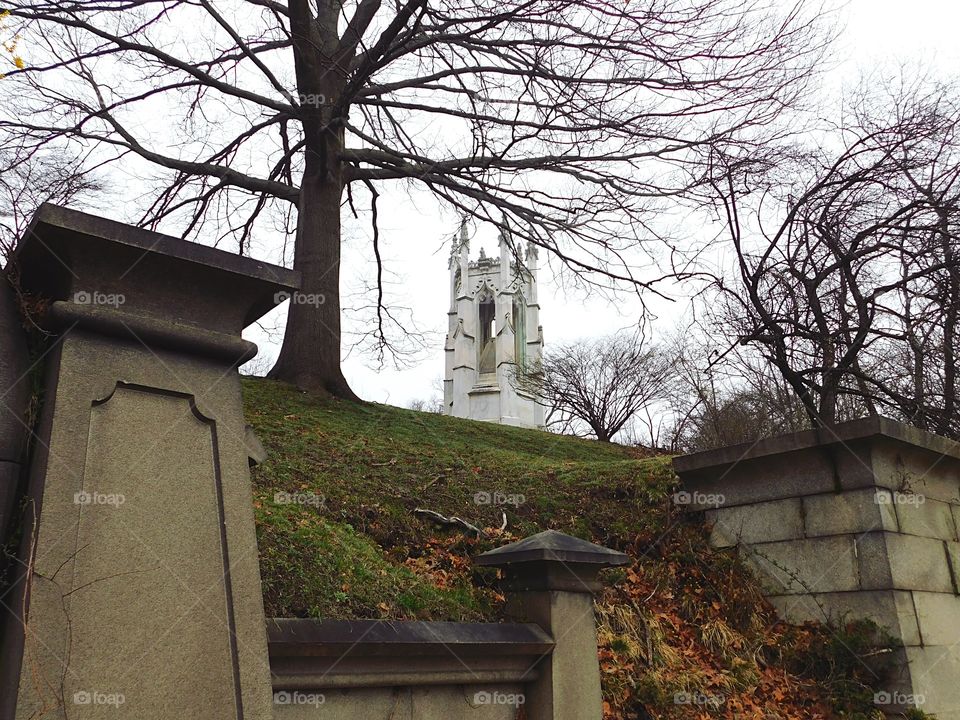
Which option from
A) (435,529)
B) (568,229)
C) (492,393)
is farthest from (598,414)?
(492,393)

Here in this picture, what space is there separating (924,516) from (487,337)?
49.9 m

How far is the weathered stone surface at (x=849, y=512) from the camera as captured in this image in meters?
6.11

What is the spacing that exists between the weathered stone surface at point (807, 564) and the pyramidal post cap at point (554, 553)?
2613 millimetres

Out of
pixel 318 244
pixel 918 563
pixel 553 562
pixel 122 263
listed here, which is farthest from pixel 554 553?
pixel 318 244

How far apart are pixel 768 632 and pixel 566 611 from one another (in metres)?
2.69

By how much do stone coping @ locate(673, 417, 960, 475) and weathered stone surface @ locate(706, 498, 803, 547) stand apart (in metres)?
0.45

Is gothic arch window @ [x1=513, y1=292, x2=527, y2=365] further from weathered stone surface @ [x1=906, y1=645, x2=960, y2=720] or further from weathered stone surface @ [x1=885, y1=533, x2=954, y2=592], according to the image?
weathered stone surface @ [x1=906, y1=645, x2=960, y2=720]

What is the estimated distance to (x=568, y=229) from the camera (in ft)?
40.2

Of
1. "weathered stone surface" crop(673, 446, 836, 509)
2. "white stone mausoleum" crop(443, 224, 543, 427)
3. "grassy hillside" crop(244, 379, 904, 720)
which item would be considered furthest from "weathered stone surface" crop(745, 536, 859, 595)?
"white stone mausoleum" crop(443, 224, 543, 427)

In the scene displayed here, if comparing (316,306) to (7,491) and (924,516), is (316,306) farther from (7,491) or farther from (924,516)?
(7,491)

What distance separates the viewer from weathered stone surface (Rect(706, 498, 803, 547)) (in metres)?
6.69

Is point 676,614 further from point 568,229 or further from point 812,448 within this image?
point 568,229

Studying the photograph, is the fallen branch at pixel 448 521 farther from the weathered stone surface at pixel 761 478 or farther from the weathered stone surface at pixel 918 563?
the weathered stone surface at pixel 918 563

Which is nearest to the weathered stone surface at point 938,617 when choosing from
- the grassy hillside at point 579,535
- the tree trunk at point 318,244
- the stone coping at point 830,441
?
the grassy hillside at point 579,535
